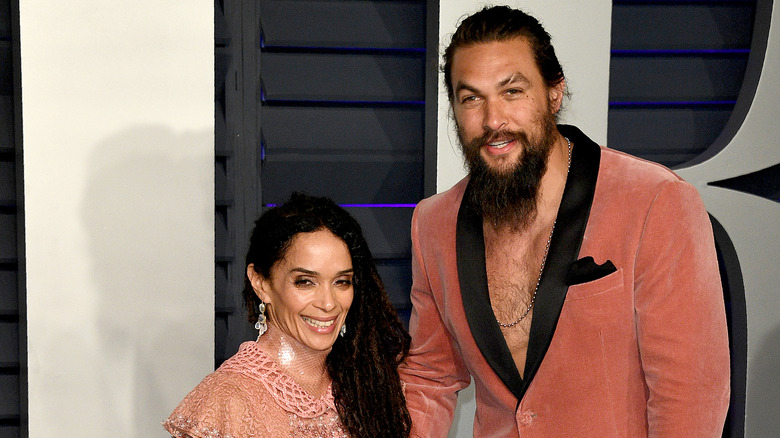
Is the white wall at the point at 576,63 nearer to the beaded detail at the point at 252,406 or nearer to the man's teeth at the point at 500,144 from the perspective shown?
the man's teeth at the point at 500,144

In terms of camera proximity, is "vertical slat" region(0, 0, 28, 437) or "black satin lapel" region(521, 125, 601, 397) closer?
"black satin lapel" region(521, 125, 601, 397)

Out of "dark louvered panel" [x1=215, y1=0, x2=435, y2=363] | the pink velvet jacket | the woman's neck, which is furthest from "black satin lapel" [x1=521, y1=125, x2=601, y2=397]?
"dark louvered panel" [x1=215, y1=0, x2=435, y2=363]

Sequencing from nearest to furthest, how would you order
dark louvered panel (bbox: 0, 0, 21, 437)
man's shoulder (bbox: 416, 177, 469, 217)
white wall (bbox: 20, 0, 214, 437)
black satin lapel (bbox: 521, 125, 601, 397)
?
black satin lapel (bbox: 521, 125, 601, 397) < man's shoulder (bbox: 416, 177, 469, 217) < white wall (bbox: 20, 0, 214, 437) < dark louvered panel (bbox: 0, 0, 21, 437)

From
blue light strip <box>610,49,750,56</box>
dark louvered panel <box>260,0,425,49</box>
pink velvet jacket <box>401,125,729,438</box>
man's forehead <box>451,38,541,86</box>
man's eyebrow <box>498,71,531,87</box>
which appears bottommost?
pink velvet jacket <box>401,125,729,438</box>

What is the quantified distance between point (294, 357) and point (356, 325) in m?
0.19

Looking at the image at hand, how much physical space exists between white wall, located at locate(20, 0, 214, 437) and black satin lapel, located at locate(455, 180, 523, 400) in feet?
3.12

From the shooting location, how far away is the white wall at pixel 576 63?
255 centimetres

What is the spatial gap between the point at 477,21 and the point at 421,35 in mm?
836

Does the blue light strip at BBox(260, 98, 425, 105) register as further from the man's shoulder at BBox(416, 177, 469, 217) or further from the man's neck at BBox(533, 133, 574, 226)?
the man's neck at BBox(533, 133, 574, 226)

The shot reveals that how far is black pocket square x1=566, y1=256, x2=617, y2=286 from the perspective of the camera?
5.57ft

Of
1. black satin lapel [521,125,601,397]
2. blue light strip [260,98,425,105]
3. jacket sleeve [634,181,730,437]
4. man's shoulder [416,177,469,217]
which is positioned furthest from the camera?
blue light strip [260,98,425,105]

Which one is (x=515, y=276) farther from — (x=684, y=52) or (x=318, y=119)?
(x=684, y=52)

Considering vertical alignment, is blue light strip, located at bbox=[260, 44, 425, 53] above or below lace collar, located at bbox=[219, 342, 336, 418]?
above

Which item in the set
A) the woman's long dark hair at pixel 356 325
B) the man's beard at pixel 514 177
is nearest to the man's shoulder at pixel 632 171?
the man's beard at pixel 514 177
